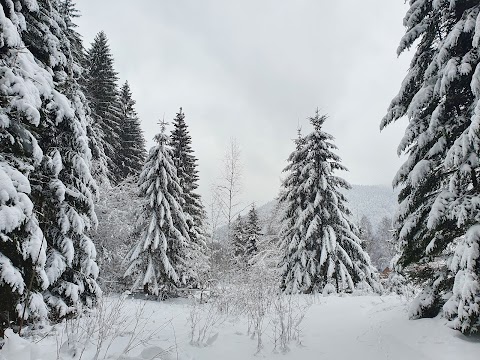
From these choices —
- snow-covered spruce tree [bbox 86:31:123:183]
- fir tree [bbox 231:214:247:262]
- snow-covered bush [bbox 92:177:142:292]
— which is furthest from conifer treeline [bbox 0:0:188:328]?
fir tree [bbox 231:214:247:262]

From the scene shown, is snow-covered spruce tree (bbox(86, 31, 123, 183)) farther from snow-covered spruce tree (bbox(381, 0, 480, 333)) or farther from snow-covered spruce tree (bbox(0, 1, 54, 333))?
snow-covered spruce tree (bbox(381, 0, 480, 333))

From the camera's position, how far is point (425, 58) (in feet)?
26.8

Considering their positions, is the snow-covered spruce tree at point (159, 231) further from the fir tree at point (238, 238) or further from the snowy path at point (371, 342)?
the fir tree at point (238, 238)

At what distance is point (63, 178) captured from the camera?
1008cm

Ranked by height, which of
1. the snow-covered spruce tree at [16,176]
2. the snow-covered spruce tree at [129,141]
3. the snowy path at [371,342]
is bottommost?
the snowy path at [371,342]

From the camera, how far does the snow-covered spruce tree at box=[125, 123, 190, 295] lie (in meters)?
18.2

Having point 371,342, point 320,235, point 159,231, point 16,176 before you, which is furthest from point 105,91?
point 371,342

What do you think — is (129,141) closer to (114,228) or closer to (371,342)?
(114,228)

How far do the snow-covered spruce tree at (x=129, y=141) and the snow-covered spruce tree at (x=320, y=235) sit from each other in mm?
13000

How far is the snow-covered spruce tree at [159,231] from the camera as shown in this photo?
1823 centimetres

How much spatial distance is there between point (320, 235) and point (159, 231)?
8.92 meters

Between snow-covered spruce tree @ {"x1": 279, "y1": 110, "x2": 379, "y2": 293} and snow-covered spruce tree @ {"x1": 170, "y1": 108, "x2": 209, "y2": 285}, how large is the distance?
20.9 ft

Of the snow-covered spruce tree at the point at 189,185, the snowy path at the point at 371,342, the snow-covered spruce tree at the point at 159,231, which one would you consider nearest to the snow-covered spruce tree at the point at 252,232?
the snow-covered spruce tree at the point at 189,185

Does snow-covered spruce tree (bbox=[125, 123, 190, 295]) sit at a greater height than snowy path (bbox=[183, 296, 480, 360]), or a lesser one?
greater
